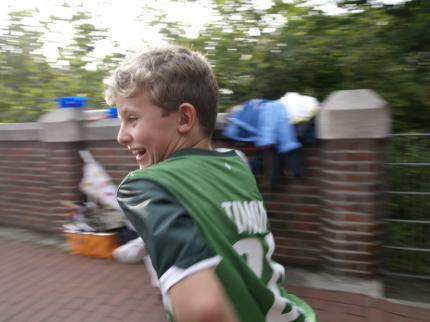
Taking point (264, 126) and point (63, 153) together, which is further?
point (63, 153)

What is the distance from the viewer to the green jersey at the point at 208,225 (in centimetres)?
86

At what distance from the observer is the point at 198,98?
109 centimetres

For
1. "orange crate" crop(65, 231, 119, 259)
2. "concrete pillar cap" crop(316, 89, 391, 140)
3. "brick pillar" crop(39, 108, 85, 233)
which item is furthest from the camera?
"brick pillar" crop(39, 108, 85, 233)

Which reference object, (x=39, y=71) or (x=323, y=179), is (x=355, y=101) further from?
(x=39, y=71)

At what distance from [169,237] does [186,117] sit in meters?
0.36

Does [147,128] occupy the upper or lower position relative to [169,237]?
upper

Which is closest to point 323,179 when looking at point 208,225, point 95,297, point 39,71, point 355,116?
point 355,116

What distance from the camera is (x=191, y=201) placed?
0.91 metres

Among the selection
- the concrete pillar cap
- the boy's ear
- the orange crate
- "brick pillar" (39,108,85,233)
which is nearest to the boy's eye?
the boy's ear

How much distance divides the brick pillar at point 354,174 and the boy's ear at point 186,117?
2.60 m

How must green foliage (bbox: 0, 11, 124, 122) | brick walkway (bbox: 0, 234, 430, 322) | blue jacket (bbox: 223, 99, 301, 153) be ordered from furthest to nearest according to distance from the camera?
1. green foliage (bbox: 0, 11, 124, 122)
2. blue jacket (bbox: 223, 99, 301, 153)
3. brick walkway (bbox: 0, 234, 430, 322)

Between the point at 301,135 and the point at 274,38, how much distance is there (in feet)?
6.55

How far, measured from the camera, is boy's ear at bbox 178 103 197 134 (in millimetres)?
1065

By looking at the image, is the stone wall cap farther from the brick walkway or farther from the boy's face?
the boy's face
